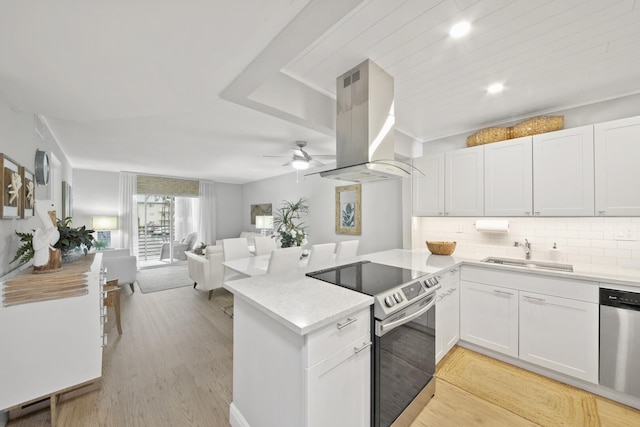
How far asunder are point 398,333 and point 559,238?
224cm

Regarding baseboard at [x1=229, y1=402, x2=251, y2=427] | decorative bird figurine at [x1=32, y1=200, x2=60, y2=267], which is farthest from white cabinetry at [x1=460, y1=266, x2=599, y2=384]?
decorative bird figurine at [x1=32, y1=200, x2=60, y2=267]

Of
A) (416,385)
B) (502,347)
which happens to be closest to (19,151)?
(416,385)

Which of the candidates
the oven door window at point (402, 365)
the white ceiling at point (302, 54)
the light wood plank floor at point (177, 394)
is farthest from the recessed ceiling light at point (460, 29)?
the light wood plank floor at point (177, 394)

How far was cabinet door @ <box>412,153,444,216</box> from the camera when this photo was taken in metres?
3.00

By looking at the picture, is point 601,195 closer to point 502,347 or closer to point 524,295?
point 524,295

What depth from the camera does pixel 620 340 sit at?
1759 millimetres

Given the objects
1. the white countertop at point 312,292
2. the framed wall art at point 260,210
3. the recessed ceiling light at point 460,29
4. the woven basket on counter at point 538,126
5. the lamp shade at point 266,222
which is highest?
the recessed ceiling light at point 460,29

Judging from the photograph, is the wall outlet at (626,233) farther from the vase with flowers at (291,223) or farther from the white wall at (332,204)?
the vase with flowers at (291,223)

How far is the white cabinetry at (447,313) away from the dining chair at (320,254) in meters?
1.16

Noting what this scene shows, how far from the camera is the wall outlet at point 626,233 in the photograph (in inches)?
84.3

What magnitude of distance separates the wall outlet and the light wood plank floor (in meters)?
1.35

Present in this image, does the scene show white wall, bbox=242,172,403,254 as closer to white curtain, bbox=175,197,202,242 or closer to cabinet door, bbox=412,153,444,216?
cabinet door, bbox=412,153,444,216

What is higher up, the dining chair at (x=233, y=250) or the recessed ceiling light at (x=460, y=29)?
the recessed ceiling light at (x=460, y=29)

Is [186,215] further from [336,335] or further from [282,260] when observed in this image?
[336,335]
